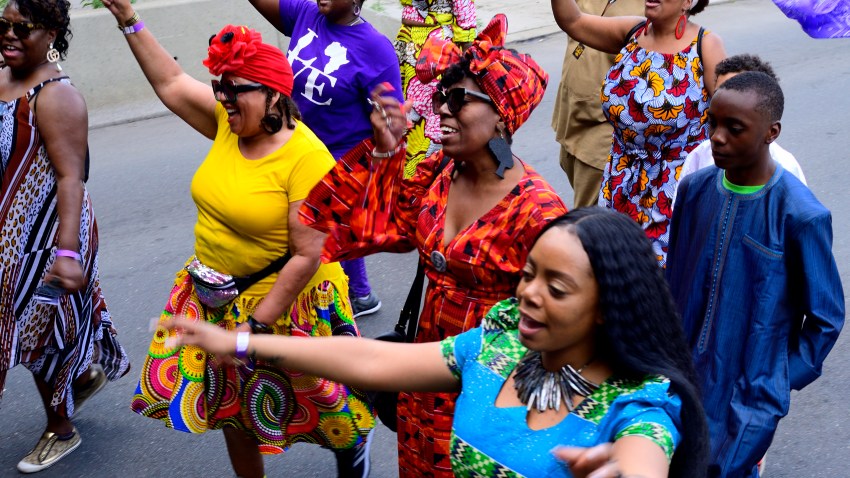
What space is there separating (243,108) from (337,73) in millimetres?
1497

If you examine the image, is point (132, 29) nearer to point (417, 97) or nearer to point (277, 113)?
point (277, 113)

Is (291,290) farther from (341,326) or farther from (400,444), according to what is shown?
(400,444)

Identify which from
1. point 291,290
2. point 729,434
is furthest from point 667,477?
point 291,290

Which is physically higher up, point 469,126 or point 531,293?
point 531,293

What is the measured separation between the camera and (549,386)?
7.36 feet

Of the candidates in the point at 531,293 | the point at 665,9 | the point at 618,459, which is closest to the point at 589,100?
the point at 665,9

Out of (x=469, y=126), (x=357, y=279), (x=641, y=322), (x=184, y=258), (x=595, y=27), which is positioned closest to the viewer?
(x=641, y=322)

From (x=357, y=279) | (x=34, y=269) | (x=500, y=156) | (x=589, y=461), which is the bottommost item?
(x=357, y=279)

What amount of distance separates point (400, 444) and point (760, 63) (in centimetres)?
187

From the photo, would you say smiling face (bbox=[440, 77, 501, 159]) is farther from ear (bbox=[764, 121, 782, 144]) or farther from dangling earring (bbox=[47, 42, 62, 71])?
dangling earring (bbox=[47, 42, 62, 71])

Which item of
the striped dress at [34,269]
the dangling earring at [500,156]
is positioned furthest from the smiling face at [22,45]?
the dangling earring at [500,156]

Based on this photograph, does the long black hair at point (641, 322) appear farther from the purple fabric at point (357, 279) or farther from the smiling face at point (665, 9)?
the purple fabric at point (357, 279)

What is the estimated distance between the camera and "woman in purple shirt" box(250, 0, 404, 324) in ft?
17.0

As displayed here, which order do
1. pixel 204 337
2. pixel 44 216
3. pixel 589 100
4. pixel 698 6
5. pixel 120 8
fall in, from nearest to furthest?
1. pixel 204 337
2. pixel 120 8
3. pixel 44 216
4. pixel 698 6
5. pixel 589 100
